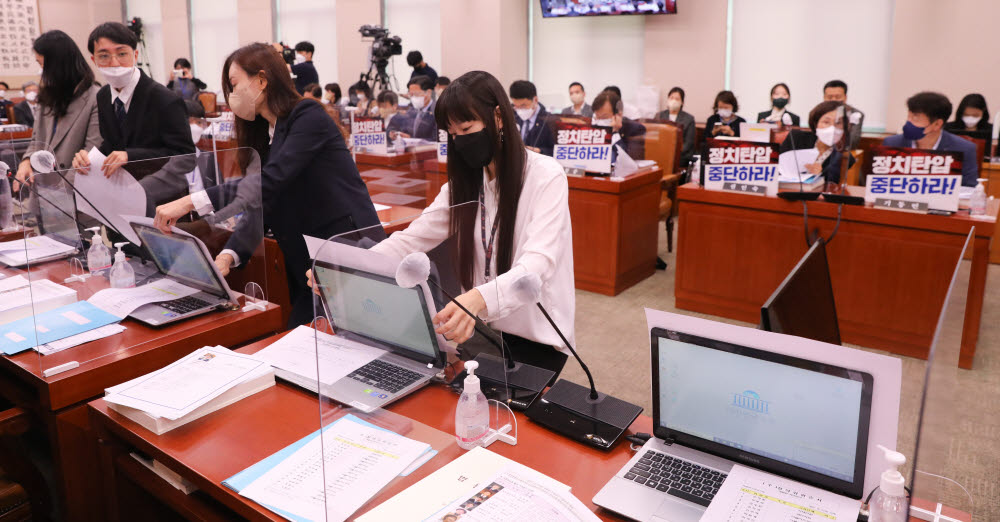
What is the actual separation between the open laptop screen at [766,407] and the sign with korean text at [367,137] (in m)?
4.70

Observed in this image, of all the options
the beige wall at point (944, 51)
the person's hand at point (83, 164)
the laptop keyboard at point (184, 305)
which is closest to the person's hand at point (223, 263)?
the laptop keyboard at point (184, 305)

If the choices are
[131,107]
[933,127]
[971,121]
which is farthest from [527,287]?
[971,121]

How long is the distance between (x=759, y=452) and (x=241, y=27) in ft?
38.1

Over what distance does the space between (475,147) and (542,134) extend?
13.0 feet

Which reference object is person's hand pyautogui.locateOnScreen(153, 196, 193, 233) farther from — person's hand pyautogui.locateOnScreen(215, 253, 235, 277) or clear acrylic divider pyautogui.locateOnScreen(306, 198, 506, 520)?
clear acrylic divider pyautogui.locateOnScreen(306, 198, 506, 520)

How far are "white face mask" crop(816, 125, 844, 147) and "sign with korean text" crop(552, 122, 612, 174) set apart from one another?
1212mm

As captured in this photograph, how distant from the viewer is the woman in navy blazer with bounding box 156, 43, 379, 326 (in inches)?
83.2

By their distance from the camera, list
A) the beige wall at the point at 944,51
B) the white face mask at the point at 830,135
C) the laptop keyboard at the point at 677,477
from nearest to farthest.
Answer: the laptop keyboard at the point at 677,477 → the white face mask at the point at 830,135 → the beige wall at the point at 944,51

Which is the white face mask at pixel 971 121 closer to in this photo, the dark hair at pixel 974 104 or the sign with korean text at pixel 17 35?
the dark hair at pixel 974 104

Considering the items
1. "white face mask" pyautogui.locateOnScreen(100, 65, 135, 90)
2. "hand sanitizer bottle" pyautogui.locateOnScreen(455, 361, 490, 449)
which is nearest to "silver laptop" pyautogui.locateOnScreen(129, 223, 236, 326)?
"white face mask" pyautogui.locateOnScreen(100, 65, 135, 90)

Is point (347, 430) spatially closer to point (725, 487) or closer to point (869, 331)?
point (725, 487)

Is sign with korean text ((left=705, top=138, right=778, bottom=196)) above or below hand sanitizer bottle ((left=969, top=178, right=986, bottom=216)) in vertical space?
above

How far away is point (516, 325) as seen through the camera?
180 cm

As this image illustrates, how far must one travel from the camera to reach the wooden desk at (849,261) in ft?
10.8
